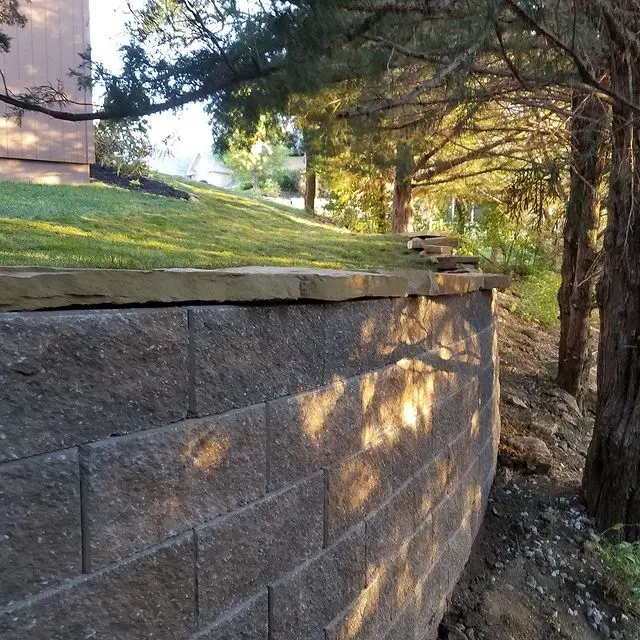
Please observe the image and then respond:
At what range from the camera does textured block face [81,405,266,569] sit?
1.40 m

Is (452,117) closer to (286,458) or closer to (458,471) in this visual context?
(458,471)

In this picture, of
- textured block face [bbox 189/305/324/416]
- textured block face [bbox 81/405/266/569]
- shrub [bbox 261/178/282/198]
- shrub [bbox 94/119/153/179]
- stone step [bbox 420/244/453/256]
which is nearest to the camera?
textured block face [bbox 81/405/266/569]

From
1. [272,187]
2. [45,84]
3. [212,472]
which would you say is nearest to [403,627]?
[212,472]

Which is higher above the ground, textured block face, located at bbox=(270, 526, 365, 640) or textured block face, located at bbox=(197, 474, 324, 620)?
textured block face, located at bbox=(197, 474, 324, 620)

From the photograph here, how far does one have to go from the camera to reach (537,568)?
14.5 ft

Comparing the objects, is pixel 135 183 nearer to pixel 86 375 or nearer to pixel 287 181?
pixel 86 375

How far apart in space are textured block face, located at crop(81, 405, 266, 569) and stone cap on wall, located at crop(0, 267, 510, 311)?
0.32 m

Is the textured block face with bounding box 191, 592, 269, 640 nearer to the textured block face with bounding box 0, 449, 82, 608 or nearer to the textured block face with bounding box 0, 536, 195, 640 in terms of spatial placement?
the textured block face with bounding box 0, 536, 195, 640

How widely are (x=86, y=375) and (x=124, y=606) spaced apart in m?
0.54

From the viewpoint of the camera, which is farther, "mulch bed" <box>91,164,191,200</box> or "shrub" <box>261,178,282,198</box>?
"shrub" <box>261,178,282,198</box>

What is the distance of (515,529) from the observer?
16.1 ft

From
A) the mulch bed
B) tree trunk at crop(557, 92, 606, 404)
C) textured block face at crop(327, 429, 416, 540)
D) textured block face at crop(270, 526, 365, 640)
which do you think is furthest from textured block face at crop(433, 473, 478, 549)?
the mulch bed

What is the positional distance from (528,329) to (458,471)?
822 centimetres

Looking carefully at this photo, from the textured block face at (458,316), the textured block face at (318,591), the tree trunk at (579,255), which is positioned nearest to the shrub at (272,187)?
the tree trunk at (579,255)
